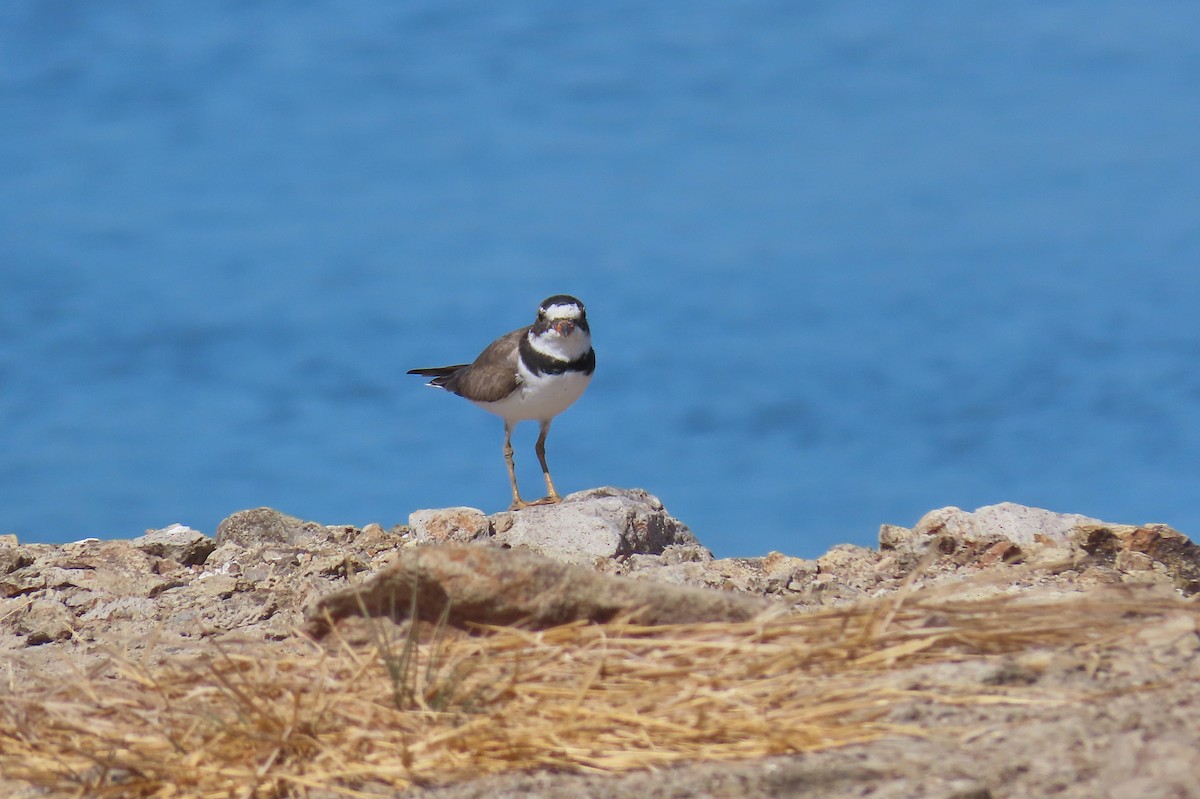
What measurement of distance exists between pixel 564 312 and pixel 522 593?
590 centimetres

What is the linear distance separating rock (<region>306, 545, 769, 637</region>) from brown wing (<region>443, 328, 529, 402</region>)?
18.8 ft

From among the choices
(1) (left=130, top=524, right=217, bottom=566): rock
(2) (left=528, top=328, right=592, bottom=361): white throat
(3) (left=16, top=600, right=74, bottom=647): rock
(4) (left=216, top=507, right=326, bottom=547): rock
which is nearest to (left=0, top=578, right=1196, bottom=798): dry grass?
(3) (left=16, top=600, right=74, bottom=647): rock

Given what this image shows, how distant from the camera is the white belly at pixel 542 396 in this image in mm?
9312

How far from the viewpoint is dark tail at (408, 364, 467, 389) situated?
10594 mm

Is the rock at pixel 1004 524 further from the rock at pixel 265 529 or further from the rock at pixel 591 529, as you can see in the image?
the rock at pixel 265 529

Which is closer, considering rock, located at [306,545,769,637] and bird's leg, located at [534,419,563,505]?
rock, located at [306,545,769,637]

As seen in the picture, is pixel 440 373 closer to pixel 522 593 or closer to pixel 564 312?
pixel 564 312

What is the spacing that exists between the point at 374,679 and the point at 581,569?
2.01 feet

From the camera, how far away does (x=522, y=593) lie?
364 cm

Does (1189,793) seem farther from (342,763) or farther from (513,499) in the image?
(513,499)

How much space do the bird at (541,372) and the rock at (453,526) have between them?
2.18 meters

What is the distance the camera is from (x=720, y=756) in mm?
3080

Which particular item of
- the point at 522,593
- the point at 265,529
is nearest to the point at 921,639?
the point at 522,593

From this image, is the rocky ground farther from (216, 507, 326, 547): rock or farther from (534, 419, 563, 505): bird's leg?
(534, 419, 563, 505): bird's leg
